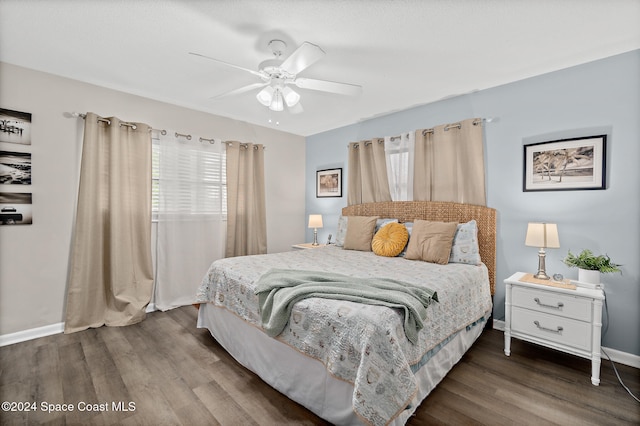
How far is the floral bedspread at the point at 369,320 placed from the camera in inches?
53.7

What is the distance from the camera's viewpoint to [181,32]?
82.9 inches

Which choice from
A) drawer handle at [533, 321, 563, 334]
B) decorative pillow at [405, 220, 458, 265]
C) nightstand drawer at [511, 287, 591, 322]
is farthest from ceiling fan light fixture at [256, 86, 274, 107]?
drawer handle at [533, 321, 563, 334]

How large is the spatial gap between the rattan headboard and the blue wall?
94mm

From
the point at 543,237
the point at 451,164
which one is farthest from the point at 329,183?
the point at 543,237

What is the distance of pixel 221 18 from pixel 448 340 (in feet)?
8.95

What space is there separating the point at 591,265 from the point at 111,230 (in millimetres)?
4386

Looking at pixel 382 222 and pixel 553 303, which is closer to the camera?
pixel 553 303

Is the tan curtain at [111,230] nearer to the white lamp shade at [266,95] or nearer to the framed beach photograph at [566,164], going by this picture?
the white lamp shade at [266,95]

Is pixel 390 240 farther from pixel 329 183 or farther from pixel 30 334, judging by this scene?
pixel 30 334

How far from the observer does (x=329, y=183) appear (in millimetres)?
4645

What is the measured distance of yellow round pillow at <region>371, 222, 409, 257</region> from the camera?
3029 mm

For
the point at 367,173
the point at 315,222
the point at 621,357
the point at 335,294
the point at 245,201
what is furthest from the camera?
the point at 315,222

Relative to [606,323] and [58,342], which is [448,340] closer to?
[606,323]

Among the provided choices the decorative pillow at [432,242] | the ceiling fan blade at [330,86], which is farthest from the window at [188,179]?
the decorative pillow at [432,242]
